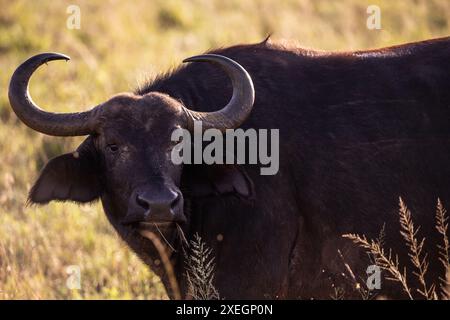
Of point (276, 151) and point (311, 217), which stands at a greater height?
point (276, 151)

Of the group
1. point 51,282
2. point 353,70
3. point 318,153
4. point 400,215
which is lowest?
point 51,282

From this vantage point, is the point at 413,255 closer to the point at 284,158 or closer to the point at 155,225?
the point at 284,158

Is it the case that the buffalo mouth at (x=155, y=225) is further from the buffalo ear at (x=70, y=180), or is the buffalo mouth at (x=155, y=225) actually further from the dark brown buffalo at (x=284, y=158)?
the buffalo ear at (x=70, y=180)

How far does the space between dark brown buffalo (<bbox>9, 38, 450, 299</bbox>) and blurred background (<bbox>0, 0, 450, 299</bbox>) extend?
70 centimetres

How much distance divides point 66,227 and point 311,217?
353 centimetres

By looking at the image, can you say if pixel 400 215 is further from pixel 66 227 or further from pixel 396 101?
pixel 66 227

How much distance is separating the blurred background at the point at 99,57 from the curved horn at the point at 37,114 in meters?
0.84

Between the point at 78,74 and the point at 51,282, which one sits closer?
the point at 51,282

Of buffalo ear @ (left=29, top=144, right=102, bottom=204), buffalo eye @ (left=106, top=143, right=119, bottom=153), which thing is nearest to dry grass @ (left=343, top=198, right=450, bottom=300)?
buffalo eye @ (left=106, top=143, right=119, bottom=153)

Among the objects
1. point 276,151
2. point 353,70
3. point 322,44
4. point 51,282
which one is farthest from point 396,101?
point 322,44

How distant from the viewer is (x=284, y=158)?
705 cm

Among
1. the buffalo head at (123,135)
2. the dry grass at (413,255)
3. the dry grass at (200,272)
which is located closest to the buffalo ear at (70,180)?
the buffalo head at (123,135)

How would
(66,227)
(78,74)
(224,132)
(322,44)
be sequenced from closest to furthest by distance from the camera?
(224,132), (66,227), (78,74), (322,44)

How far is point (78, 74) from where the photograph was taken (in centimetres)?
1352
